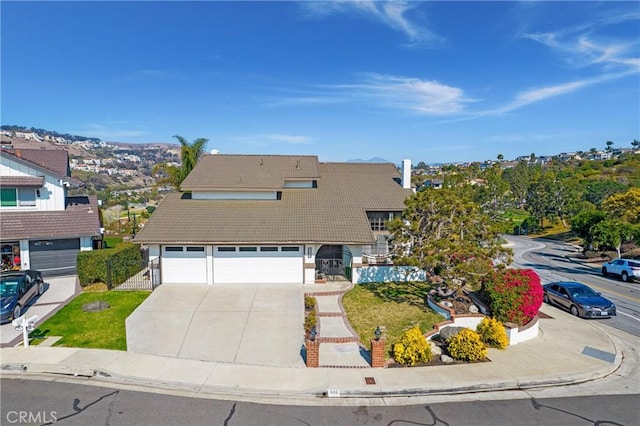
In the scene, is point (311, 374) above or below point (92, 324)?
below

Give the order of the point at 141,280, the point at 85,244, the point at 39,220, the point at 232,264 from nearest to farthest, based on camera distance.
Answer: the point at 232,264 < the point at 141,280 < the point at 39,220 < the point at 85,244

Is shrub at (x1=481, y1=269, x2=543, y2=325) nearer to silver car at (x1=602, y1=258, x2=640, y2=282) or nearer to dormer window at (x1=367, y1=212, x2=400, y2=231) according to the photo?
dormer window at (x1=367, y1=212, x2=400, y2=231)

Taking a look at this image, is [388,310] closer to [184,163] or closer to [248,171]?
[248,171]

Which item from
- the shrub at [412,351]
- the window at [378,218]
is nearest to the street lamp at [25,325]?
the shrub at [412,351]

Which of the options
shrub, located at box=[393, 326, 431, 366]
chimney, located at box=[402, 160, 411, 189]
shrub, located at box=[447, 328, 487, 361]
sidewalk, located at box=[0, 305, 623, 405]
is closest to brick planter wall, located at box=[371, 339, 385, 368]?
sidewalk, located at box=[0, 305, 623, 405]

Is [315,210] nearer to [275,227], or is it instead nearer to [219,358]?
[275,227]

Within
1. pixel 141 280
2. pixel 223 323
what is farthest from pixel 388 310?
pixel 141 280
